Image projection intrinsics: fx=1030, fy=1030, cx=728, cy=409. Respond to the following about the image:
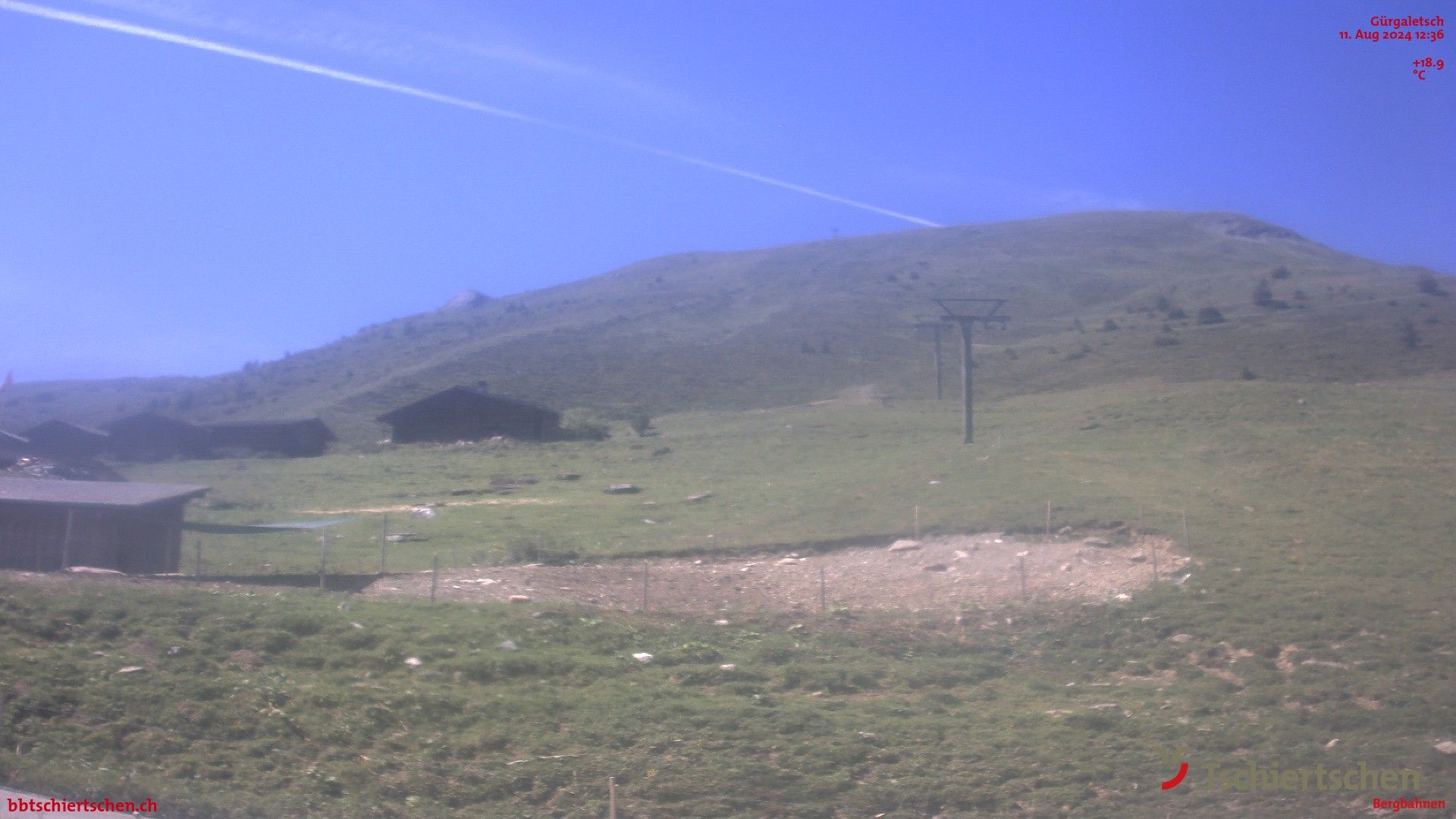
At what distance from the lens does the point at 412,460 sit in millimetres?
56906

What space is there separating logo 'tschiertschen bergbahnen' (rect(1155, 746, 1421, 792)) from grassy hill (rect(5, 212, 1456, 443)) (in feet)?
218

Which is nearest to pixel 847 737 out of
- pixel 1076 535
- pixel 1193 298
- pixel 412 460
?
pixel 1076 535

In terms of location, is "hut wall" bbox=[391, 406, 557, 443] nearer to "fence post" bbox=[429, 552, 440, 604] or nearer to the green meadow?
the green meadow

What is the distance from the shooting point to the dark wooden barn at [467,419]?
234 ft

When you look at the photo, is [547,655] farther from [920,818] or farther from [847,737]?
[920,818]

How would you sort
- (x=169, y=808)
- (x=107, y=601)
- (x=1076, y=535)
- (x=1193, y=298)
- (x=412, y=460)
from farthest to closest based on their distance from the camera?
(x=1193, y=298)
(x=412, y=460)
(x=1076, y=535)
(x=107, y=601)
(x=169, y=808)

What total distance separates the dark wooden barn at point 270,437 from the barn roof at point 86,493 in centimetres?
→ 4367

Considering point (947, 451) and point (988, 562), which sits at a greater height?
point (947, 451)

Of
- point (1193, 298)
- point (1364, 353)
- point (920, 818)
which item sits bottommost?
point (920, 818)

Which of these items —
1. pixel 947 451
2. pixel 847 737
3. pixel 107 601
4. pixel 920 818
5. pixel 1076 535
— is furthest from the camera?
pixel 947 451

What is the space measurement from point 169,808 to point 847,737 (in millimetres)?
7902

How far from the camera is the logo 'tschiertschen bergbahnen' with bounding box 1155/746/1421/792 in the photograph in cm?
1138

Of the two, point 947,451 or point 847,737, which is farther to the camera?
point 947,451

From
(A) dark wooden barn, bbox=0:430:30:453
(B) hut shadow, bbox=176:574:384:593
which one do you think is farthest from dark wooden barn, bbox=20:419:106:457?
(B) hut shadow, bbox=176:574:384:593
